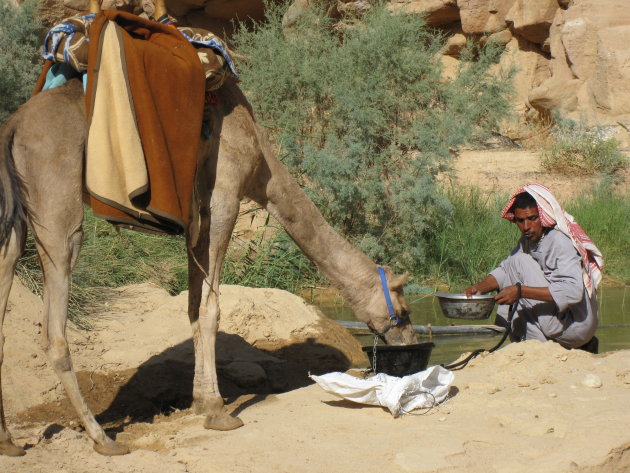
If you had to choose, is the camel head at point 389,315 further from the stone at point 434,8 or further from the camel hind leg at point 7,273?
the stone at point 434,8

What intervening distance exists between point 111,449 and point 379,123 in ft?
28.3

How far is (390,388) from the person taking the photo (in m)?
5.17

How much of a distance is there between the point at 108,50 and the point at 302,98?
9840 mm

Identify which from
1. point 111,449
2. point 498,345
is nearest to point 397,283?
point 498,345

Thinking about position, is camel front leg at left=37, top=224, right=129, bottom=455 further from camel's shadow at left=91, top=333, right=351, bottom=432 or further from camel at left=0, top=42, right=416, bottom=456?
camel's shadow at left=91, top=333, right=351, bottom=432

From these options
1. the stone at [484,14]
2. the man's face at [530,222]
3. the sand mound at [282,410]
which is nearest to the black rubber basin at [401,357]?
the sand mound at [282,410]

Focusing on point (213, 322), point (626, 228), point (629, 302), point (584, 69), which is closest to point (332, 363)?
point (213, 322)

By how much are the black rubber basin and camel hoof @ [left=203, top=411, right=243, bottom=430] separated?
1153 millimetres

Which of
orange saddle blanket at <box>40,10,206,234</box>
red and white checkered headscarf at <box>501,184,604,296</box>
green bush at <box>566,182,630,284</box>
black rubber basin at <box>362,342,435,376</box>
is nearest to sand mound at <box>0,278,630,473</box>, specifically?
black rubber basin at <box>362,342,435,376</box>

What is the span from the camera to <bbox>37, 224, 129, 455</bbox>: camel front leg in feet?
15.1

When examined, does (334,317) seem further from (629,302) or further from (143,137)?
(143,137)

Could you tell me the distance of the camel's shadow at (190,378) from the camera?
6383 mm

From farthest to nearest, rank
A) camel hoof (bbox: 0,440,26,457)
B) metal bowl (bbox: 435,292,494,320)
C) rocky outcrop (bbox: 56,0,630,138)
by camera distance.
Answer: rocky outcrop (bbox: 56,0,630,138), metal bowl (bbox: 435,292,494,320), camel hoof (bbox: 0,440,26,457)

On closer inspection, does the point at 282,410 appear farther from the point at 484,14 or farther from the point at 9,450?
the point at 484,14
